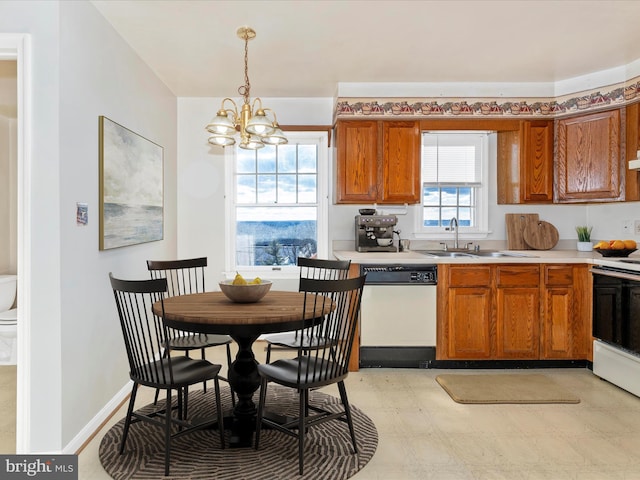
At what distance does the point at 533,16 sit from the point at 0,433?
13.8ft

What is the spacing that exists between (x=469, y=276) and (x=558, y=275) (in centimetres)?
76

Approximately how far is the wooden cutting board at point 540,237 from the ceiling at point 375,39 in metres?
1.45

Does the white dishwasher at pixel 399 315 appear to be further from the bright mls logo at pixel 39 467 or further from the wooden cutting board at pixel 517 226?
the bright mls logo at pixel 39 467

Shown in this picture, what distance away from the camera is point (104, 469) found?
2211 mm

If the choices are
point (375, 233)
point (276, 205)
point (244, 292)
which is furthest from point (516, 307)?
point (276, 205)

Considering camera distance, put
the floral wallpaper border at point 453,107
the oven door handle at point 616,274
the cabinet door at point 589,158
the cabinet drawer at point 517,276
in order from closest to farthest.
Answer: the oven door handle at point 616,274 → the cabinet drawer at point 517,276 → the cabinet door at point 589,158 → the floral wallpaper border at point 453,107

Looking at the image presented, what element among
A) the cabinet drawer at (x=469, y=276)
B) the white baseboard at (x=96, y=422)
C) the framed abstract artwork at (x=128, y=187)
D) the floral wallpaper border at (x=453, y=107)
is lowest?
the white baseboard at (x=96, y=422)

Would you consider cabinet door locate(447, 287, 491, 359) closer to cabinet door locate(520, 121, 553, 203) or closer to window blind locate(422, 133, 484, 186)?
cabinet door locate(520, 121, 553, 203)

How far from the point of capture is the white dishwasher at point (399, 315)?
12.1 feet

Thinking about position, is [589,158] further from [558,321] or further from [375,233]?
[375,233]

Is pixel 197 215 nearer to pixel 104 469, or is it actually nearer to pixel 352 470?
pixel 104 469

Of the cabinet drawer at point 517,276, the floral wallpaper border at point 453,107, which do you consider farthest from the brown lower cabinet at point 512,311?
the floral wallpaper border at point 453,107

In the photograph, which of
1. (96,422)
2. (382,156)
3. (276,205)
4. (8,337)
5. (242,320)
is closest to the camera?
(242,320)

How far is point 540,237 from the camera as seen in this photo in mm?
4461
